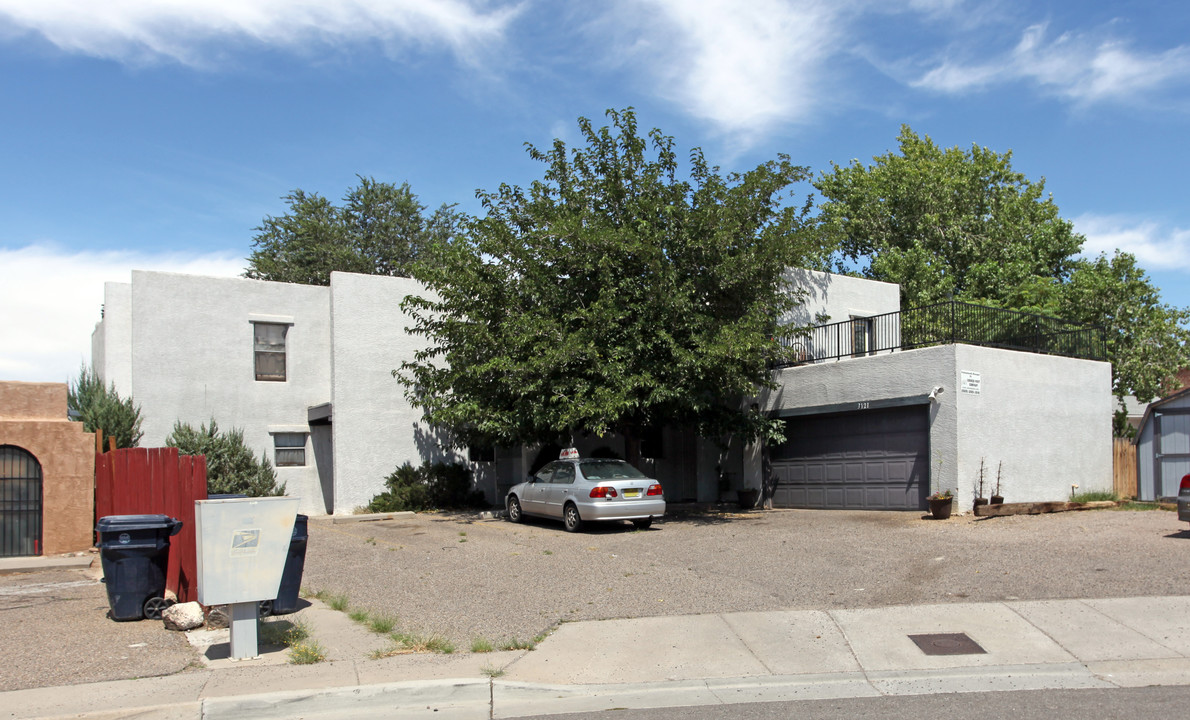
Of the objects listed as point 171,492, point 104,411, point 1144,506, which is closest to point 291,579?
point 171,492

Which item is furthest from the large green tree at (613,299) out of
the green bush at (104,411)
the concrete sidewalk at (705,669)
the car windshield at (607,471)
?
the concrete sidewalk at (705,669)

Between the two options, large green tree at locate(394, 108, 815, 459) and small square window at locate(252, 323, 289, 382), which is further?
small square window at locate(252, 323, 289, 382)

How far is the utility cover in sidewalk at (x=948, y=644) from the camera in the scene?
797 cm

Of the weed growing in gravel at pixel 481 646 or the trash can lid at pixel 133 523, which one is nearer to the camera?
the weed growing in gravel at pixel 481 646

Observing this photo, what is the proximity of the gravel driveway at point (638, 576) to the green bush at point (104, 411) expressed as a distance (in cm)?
560

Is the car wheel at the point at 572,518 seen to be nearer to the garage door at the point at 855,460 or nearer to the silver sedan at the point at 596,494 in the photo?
the silver sedan at the point at 596,494

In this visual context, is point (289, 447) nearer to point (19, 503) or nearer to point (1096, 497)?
point (19, 503)

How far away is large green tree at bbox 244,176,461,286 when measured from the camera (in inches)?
1602

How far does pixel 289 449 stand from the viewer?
23.2 m

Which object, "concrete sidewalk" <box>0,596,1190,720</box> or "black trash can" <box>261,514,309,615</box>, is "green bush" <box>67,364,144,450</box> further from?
"concrete sidewalk" <box>0,596,1190,720</box>

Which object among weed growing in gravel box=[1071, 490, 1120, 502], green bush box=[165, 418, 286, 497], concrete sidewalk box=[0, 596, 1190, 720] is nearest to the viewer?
concrete sidewalk box=[0, 596, 1190, 720]

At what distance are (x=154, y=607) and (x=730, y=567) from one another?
696 centimetres

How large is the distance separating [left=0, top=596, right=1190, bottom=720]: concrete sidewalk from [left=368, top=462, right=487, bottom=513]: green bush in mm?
14370

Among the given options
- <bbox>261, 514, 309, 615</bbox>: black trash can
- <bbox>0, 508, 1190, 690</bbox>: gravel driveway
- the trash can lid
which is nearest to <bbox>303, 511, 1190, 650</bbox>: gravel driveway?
<bbox>0, 508, 1190, 690</bbox>: gravel driveway
